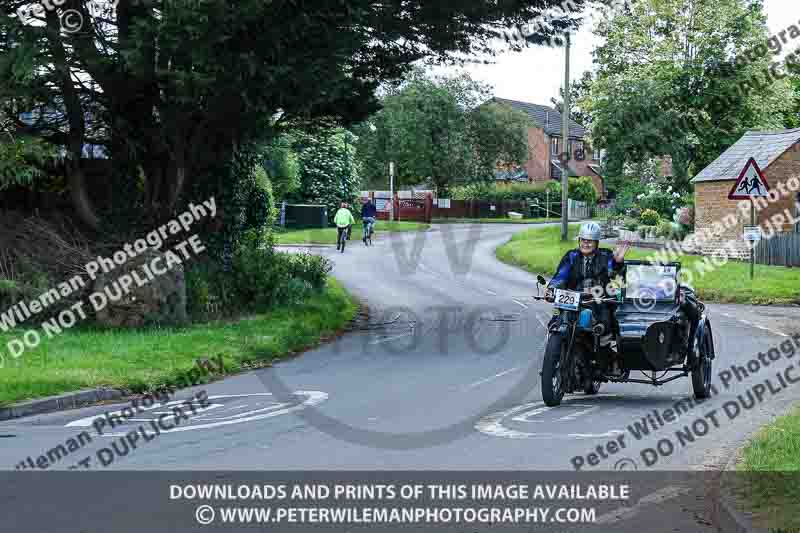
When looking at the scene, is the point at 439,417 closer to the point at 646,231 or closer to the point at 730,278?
the point at 730,278

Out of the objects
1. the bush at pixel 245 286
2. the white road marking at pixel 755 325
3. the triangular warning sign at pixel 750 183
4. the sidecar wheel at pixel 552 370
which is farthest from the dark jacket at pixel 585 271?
the triangular warning sign at pixel 750 183

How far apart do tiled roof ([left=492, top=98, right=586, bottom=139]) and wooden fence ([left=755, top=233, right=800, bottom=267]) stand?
200 ft

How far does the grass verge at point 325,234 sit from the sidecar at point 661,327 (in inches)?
1111

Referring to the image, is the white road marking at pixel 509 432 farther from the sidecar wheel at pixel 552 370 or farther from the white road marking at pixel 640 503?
the white road marking at pixel 640 503

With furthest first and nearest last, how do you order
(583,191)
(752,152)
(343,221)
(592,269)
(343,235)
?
(583,191)
(343,235)
(752,152)
(343,221)
(592,269)

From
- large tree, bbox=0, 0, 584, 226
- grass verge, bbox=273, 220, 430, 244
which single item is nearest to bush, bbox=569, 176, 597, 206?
grass verge, bbox=273, 220, 430, 244

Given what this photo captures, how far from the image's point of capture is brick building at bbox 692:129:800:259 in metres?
A: 34.5

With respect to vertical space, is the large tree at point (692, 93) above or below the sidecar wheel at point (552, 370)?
Answer: above

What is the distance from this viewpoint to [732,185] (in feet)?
119

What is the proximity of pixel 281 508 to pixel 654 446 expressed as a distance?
390cm

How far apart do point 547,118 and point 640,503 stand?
92.9 meters

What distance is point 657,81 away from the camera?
4978 cm

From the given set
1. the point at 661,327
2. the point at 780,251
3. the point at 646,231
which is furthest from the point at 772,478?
the point at 646,231

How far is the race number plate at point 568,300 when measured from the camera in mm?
11156
